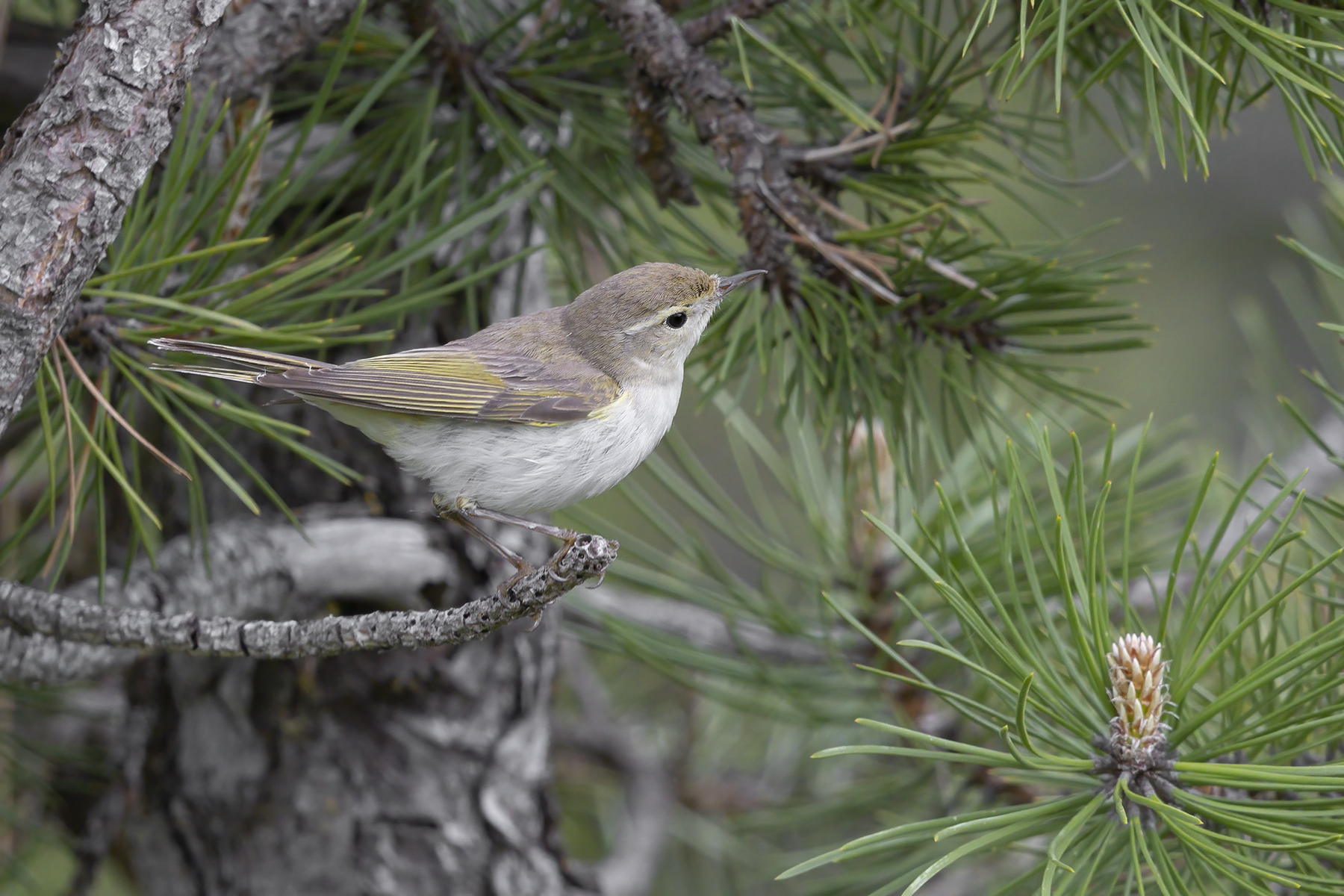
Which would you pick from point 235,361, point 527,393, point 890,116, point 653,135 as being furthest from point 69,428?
point 890,116

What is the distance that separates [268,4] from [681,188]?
32.6 inches

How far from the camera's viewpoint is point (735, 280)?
206cm

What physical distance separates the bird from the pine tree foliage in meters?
0.10

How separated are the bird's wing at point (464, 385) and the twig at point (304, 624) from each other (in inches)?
19.9

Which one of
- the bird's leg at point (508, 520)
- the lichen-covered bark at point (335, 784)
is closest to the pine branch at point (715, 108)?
the bird's leg at point (508, 520)

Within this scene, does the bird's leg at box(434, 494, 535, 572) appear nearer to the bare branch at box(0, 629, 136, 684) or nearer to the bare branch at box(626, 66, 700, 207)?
the bare branch at box(0, 629, 136, 684)

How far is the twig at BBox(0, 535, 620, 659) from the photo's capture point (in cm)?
145

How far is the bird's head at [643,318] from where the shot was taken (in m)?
Answer: 2.37

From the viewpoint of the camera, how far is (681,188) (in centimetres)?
212

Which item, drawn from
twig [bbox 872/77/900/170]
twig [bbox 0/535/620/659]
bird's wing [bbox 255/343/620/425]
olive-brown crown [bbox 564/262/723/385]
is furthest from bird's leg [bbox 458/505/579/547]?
twig [bbox 872/77/900/170]

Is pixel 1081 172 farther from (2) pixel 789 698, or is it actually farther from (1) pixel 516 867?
(1) pixel 516 867

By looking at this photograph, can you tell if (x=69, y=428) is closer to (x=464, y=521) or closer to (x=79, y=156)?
(x=79, y=156)

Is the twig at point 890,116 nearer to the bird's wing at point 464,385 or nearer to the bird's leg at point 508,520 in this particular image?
the bird's wing at point 464,385

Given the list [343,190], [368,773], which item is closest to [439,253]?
[343,190]
